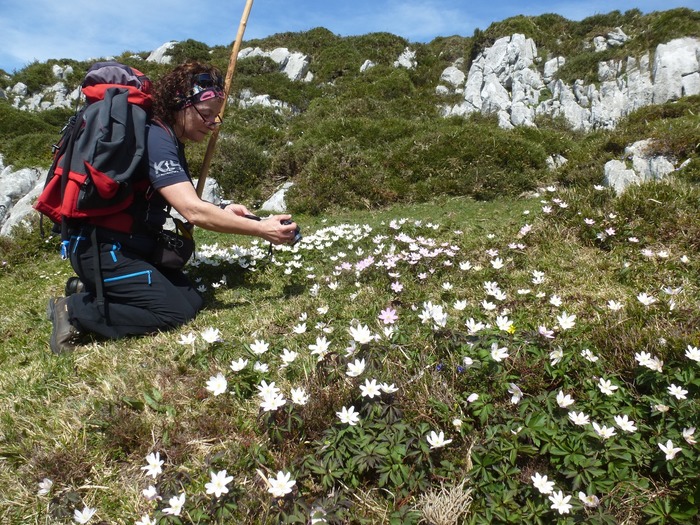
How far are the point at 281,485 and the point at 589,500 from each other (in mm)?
1319

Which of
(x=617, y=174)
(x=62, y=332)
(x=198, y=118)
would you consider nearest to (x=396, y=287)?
(x=198, y=118)

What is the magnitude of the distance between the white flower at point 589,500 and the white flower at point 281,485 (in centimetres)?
121

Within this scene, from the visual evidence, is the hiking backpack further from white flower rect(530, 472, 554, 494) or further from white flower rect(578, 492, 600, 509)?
white flower rect(578, 492, 600, 509)

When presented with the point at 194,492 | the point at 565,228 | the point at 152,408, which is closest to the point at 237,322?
the point at 152,408

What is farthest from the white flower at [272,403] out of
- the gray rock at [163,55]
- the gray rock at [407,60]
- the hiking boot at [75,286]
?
the gray rock at [163,55]

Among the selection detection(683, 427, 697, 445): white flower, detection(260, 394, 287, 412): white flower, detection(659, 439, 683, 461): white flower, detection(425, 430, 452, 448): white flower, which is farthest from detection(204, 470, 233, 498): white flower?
detection(683, 427, 697, 445): white flower

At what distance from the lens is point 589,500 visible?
1814 mm

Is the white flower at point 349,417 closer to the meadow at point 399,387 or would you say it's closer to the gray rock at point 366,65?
the meadow at point 399,387

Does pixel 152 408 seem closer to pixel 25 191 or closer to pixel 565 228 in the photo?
pixel 565 228

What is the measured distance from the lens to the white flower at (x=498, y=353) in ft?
7.82

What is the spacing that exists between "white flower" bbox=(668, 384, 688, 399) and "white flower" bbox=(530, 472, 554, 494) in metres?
0.79

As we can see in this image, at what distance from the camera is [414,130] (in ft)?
46.5

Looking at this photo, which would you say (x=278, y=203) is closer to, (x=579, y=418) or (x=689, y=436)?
(x=579, y=418)

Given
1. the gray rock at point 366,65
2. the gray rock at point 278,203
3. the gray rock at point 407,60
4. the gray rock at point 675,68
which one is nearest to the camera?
the gray rock at point 278,203
